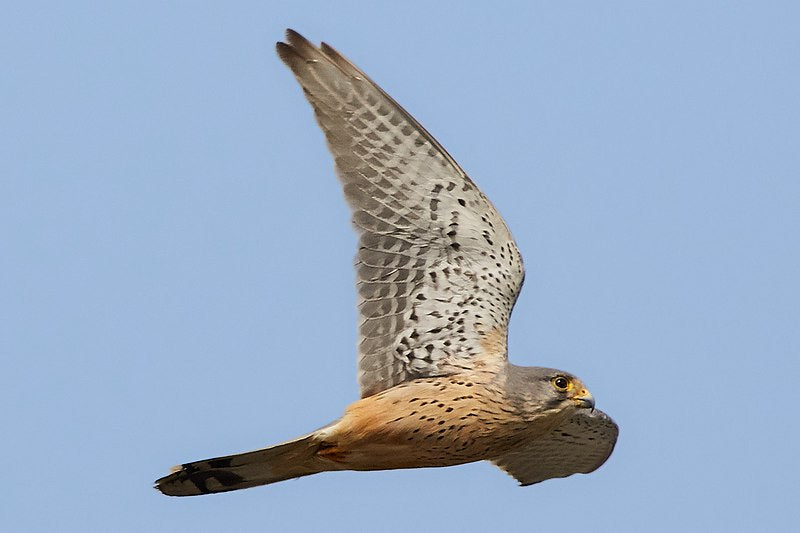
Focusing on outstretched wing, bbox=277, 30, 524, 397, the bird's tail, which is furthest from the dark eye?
the bird's tail

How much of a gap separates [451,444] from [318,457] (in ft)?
2.84

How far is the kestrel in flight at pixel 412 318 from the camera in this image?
33.1ft

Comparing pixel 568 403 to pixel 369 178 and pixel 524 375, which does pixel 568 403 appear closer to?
pixel 524 375

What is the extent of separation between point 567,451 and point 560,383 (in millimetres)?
1699

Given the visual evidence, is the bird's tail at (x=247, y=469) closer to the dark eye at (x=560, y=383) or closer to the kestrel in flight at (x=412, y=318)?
the kestrel in flight at (x=412, y=318)

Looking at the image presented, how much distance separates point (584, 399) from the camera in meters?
10.5

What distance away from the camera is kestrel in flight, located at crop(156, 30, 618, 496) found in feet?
33.1

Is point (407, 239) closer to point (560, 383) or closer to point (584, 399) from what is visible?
point (560, 383)

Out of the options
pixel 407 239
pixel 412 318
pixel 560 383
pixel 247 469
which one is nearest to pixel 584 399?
pixel 560 383

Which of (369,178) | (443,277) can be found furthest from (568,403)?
(369,178)

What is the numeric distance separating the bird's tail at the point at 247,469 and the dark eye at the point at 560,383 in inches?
61.3

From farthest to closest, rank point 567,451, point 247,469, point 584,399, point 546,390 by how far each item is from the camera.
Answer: point 567,451
point 584,399
point 546,390
point 247,469

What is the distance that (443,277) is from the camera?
10.6m

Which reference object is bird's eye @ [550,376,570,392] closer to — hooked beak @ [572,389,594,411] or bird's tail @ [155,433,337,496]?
hooked beak @ [572,389,594,411]
